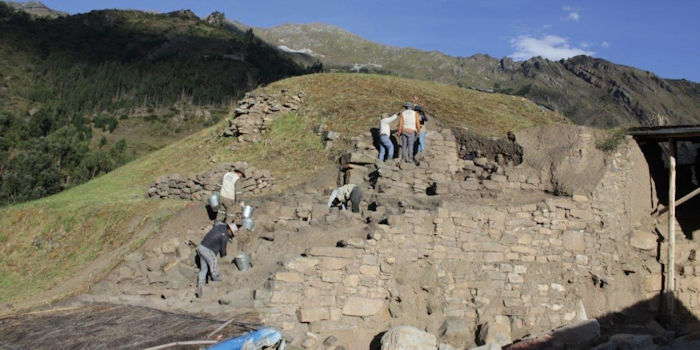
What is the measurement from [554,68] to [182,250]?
79.8m

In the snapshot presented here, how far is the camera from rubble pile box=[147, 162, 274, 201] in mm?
15391

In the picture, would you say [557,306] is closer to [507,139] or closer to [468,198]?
[468,198]

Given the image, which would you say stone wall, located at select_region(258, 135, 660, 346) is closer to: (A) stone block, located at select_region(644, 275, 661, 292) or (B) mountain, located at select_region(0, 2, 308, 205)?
(A) stone block, located at select_region(644, 275, 661, 292)

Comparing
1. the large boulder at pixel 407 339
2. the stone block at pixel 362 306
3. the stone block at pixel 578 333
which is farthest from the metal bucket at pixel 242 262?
the stone block at pixel 578 333

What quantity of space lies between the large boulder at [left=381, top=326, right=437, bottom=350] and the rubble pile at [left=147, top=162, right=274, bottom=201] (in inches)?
296

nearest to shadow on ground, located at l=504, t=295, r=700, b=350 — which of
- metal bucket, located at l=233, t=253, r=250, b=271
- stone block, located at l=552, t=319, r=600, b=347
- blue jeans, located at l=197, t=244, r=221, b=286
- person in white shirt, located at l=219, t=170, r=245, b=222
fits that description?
stone block, located at l=552, t=319, r=600, b=347

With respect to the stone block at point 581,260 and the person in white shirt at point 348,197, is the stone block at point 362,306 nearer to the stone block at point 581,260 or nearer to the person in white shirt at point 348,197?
the person in white shirt at point 348,197

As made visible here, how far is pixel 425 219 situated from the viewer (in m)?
10.3

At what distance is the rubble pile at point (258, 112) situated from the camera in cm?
1959

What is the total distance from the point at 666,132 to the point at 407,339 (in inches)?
289

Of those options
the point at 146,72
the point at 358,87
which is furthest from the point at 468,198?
the point at 146,72

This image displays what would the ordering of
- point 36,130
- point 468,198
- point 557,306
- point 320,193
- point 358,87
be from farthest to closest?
point 36,130 → point 358,87 → point 320,193 → point 468,198 → point 557,306

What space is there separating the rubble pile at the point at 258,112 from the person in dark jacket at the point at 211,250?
9.39m

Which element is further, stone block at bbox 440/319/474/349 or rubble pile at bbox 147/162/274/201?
rubble pile at bbox 147/162/274/201
